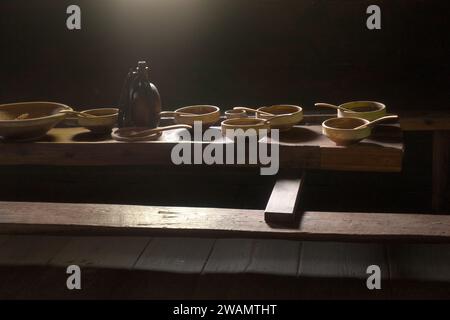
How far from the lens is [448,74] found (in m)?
3.87

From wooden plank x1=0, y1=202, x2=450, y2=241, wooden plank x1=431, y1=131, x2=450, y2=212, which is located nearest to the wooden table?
wooden plank x1=0, y1=202, x2=450, y2=241

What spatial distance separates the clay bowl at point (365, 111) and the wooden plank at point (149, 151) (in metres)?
0.19

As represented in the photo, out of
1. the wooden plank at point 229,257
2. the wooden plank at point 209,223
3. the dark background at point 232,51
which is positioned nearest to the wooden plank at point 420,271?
the wooden plank at point 209,223

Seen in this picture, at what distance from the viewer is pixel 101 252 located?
11.2 feet

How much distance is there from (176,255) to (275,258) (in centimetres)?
61

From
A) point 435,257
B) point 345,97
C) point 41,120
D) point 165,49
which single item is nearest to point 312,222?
point 435,257

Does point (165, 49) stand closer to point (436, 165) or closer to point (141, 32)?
point (141, 32)

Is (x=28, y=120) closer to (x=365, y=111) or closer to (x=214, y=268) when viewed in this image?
(x=214, y=268)

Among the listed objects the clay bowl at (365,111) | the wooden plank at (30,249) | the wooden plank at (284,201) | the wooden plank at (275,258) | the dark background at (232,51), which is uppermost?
the dark background at (232,51)

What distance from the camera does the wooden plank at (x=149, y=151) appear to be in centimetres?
263

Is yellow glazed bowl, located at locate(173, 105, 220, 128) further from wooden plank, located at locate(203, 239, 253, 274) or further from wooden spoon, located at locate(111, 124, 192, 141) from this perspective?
wooden plank, located at locate(203, 239, 253, 274)

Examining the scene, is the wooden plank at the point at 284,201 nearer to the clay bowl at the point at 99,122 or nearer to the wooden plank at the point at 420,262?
the wooden plank at the point at 420,262

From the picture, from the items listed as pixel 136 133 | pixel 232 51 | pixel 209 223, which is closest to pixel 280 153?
pixel 209 223

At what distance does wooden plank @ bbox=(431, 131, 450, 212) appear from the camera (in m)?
3.68
